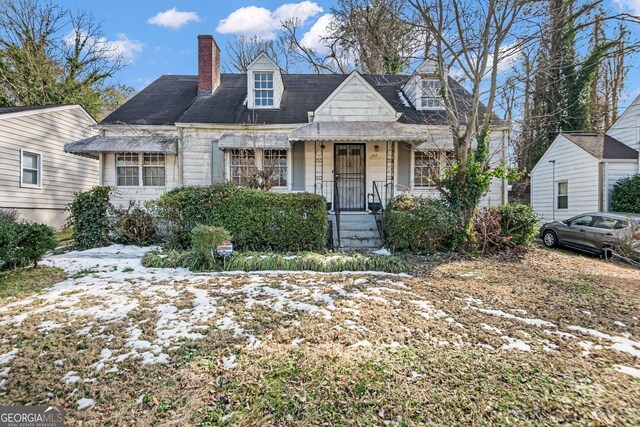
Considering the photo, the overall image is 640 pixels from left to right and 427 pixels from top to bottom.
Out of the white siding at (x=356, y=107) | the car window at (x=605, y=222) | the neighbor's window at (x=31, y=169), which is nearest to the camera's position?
the car window at (x=605, y=222)

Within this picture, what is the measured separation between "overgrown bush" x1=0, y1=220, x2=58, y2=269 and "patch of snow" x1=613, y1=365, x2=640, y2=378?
359 inches

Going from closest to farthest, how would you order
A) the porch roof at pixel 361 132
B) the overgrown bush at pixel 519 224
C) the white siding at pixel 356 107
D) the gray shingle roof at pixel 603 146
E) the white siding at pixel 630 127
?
the overgrown bush at pixel 519 224 < the porch roof at pixel 361 132 < the white siding at pixel 356 107 < the gray shingle roof at pixel 603 146 < the white siding at pixel 630 127

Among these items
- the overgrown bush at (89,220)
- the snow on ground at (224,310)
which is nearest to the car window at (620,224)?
the snow on ground at (224,310)

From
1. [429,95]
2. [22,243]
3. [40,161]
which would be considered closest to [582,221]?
[429,95]

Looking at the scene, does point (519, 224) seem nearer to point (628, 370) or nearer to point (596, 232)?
point (596, 232)

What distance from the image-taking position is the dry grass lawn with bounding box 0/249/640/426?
2.34 metres

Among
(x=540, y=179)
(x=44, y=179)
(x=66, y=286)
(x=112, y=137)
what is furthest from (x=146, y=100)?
(x=540, y=179)

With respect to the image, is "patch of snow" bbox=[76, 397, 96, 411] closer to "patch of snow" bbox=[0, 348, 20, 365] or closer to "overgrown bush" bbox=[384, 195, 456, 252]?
"patch of snow" bbox=[0, 348, 20, 365]

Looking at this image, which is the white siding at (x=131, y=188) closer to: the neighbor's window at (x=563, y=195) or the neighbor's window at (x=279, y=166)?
the neighbor's window at (x=279, y=166)

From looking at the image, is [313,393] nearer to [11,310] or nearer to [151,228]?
[11,310]

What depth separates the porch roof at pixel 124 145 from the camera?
10.6 meters

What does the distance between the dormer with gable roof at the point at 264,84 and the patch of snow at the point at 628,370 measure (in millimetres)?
11891

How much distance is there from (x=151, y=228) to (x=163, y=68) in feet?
35.9

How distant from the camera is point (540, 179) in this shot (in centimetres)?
1591
